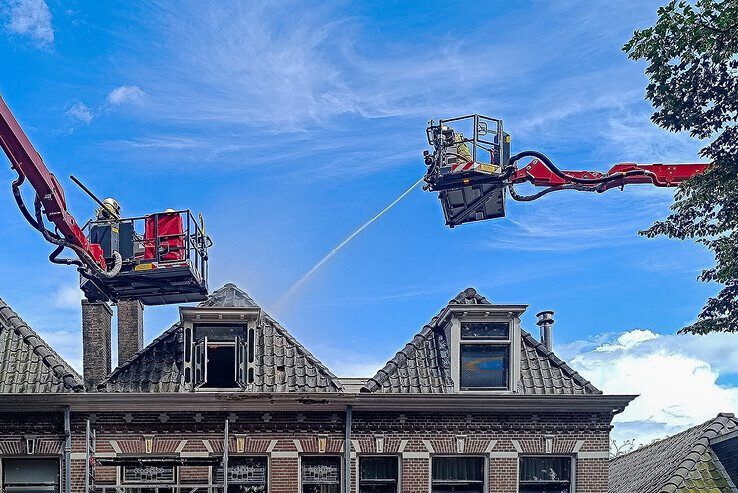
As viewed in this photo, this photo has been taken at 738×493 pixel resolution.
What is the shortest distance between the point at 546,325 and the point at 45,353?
528 inches

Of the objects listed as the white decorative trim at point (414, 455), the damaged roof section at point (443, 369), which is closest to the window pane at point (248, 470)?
the damaged roof section at point (443, 369)

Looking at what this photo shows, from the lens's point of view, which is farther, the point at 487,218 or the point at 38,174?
the point at 487,218

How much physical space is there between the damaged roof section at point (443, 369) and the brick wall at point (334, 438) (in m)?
0.76

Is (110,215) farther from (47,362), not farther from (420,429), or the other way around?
(420,429)

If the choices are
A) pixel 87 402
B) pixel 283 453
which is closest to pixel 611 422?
pixel 283 453

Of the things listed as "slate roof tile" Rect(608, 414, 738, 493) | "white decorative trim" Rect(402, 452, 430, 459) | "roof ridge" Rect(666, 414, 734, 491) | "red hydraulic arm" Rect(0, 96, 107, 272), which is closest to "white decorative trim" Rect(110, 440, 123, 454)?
"red hydraulic arm" Rect(0, 96, 107, 272)

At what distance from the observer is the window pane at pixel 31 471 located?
21.8 m

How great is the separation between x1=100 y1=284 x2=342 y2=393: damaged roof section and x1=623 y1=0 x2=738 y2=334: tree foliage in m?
9.23

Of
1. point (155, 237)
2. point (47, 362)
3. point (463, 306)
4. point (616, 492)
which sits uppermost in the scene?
point (155, 237)

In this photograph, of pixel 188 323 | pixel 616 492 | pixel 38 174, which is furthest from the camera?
pixel 616 492

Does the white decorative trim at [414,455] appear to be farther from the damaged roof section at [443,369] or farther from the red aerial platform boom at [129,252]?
the red aerial platform boom at [129,252]

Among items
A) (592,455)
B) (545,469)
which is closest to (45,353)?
(545,469)

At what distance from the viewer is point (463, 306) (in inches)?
915

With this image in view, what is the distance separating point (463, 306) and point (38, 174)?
1078 cm
